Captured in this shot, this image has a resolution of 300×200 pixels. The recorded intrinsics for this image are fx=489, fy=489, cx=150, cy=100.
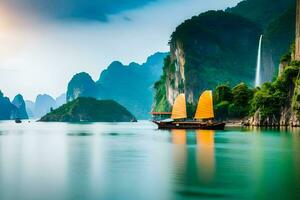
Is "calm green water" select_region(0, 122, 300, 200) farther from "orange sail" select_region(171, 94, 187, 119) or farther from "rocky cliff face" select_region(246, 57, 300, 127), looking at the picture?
"rocky cliff face" select_region(246, 57, 300, 127)

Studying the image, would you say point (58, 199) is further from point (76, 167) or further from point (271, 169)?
point (271, 169)

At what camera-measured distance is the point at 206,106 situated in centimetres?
8744

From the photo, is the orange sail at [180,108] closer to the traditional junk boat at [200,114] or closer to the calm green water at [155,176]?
the traditional junk boat at [200,114]

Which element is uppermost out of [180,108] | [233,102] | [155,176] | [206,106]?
[233,102]

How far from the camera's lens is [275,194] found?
20422 millimetres

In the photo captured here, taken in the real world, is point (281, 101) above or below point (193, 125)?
above

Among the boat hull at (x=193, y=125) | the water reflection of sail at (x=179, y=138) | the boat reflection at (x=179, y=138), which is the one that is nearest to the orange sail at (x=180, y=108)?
the boat hull at (x=193, y=125)

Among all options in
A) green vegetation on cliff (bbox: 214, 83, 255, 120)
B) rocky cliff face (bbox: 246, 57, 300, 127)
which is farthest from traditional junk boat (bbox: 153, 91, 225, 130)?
green vegetation on cliff (bbox: 214, 83, 255, 120)

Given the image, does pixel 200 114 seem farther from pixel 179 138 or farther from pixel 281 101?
pixel 179 138

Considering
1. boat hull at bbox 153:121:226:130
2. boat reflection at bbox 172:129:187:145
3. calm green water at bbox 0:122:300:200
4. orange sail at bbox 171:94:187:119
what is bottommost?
calm green water at bbox 0:122:300:200

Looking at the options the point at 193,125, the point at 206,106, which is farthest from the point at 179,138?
the point at 193,125

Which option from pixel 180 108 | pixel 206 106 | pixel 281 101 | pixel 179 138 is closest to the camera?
pixel 179 138

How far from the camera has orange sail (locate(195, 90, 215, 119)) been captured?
86.0 meters

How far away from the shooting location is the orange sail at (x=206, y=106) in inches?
3386
